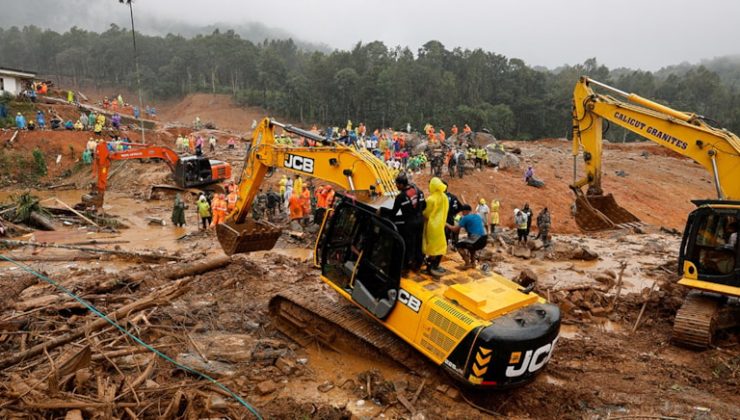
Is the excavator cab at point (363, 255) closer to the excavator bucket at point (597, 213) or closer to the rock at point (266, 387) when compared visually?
the rock at point (266, 387)

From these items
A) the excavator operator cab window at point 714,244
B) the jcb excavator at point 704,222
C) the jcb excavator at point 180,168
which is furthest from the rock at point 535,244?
the jcb excavator at point 180,168

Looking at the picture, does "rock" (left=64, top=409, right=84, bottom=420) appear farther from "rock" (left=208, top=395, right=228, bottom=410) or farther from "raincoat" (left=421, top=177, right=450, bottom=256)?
"raincoat" (left=421, top=177, right=450, bottom=256)

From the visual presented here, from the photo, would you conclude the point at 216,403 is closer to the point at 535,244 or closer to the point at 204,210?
the point at 535,244

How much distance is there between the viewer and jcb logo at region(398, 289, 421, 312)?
6024mm

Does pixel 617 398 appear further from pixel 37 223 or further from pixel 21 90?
pixel 21 90

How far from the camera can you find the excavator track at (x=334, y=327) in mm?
6559

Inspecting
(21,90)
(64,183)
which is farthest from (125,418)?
(21,90)

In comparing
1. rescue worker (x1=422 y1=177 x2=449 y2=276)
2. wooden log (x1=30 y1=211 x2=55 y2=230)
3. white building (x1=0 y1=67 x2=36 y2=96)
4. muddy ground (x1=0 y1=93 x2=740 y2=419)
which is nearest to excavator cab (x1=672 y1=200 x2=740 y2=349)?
muddy ground (x1=0 y1=93 x2=740 y2=419)

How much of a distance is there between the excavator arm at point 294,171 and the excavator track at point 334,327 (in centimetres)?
168

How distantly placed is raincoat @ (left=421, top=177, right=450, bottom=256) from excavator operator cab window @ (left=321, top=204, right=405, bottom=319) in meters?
0.51

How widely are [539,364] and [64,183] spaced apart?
27.3 m

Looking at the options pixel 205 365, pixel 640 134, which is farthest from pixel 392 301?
pixel 640 134

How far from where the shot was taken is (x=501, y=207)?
20.3 metres

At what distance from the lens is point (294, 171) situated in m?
8.04
